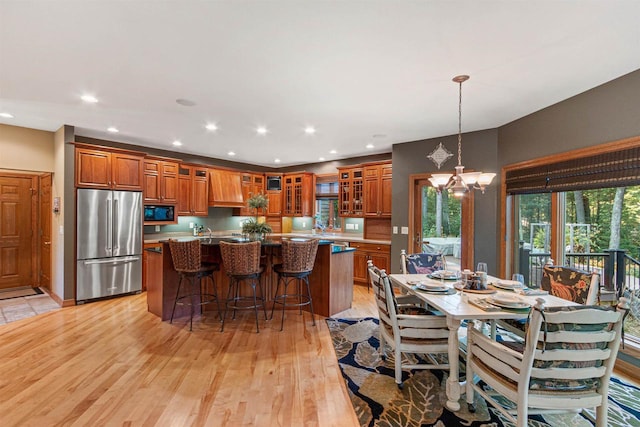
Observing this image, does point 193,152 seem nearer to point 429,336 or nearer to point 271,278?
point 271,278

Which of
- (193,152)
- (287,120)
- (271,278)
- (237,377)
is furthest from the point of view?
(193,152)

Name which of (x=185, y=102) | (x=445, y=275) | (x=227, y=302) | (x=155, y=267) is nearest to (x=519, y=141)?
(x=445, y=275)

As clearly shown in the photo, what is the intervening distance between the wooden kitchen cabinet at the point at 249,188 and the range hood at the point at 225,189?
0.14 meters

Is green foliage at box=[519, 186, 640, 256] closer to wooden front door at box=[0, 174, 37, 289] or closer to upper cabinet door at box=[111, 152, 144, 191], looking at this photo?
upper cabinet door at box=[111, 152, 144, 191]

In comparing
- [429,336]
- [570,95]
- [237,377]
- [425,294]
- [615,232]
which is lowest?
[237,377]

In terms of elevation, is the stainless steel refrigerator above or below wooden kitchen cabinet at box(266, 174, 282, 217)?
below

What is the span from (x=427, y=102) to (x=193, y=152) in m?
4.96

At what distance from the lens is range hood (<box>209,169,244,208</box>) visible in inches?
270

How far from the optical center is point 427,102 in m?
3.59

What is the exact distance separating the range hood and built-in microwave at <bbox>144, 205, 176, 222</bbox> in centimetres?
95

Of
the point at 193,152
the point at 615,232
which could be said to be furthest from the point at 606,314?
the point at 193,152

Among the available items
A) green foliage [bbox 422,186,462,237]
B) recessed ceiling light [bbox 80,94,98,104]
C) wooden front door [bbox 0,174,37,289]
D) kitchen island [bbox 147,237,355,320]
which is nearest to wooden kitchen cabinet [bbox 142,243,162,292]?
kitchen island [bbox 147,237,355,320]

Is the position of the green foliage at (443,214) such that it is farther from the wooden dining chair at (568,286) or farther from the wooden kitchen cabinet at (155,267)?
the wooden kitchen cabinet at (155,267)

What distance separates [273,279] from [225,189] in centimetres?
322
